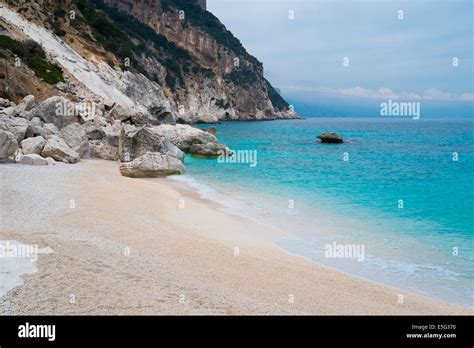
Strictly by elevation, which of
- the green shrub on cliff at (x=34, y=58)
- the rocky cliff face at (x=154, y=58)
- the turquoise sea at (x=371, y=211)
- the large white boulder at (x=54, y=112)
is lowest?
the turquoise sea at (x=371, y=211)

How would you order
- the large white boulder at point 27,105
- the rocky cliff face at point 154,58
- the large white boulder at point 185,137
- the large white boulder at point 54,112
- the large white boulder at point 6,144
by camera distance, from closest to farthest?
the large white boulder at point 6,144 < the large white boulder at point 54,112 < the large white boulder at point 27,105 < the large white boulder at point 185,137 < the rocky cliff face at point 154,58

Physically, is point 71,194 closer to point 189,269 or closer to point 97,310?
point 189,269

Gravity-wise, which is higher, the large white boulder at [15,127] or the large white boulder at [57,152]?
the large white boulder at [15,127]

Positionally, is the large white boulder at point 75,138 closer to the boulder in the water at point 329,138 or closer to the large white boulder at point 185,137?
the large white boulder at point 185,137

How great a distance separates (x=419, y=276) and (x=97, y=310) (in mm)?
6734

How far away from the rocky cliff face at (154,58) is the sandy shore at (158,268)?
21977 millimetres

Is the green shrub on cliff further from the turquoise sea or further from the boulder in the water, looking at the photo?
the boulder in the water

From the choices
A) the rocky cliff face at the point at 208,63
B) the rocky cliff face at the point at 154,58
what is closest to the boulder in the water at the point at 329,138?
the rocky cliff face at the point at 154,58

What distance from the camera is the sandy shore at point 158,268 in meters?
5.65

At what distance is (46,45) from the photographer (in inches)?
1719

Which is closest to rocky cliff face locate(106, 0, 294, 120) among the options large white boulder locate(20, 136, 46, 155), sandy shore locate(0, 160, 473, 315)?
large white boulder locate(20, 136, 46, 155)

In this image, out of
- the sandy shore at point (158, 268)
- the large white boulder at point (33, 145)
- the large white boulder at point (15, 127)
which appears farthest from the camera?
the large white boulder at point (33, 145)

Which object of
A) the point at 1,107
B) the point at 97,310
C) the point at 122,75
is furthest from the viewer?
the point at 122,75

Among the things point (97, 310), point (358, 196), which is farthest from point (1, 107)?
point (97, 310)
